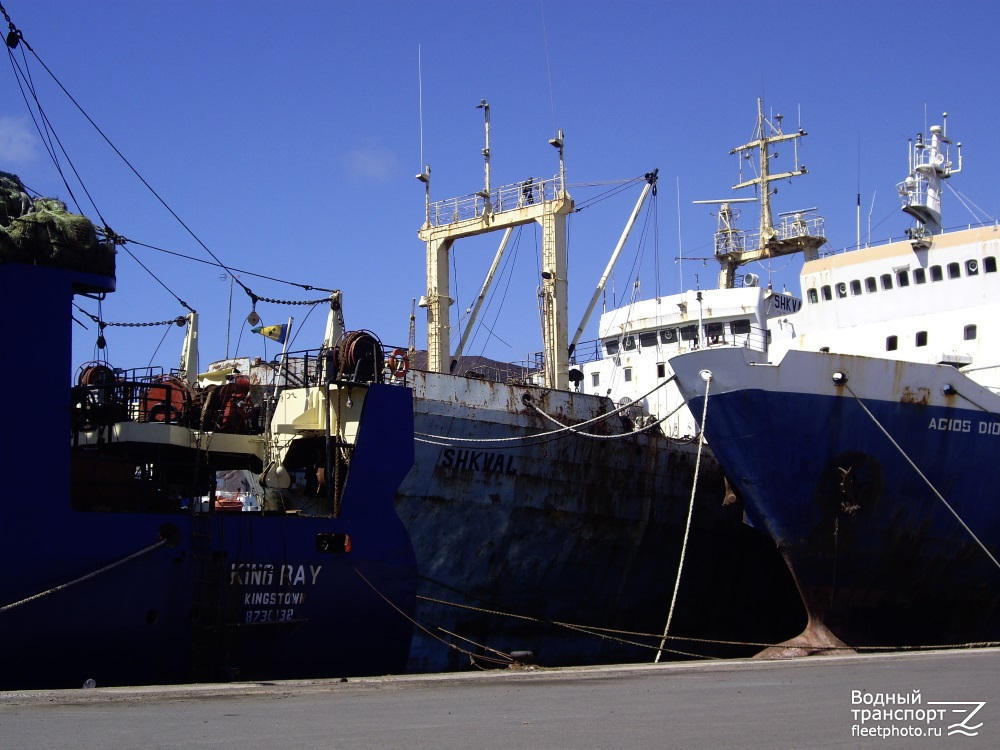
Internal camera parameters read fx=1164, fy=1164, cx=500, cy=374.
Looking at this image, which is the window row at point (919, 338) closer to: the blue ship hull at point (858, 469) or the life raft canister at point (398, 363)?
the blue ship hull at point (858, 469)

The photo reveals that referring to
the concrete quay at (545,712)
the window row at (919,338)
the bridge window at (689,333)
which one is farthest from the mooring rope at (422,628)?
the bridge window at (689,333)

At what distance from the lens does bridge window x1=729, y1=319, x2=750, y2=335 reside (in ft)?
91.2

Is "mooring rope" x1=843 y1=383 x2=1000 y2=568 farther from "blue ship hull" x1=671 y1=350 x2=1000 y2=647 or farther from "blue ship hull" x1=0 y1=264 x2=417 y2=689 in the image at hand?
"blue ship hull" x1=0 y1=264 x2=417 y2=689

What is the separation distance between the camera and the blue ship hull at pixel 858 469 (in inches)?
731

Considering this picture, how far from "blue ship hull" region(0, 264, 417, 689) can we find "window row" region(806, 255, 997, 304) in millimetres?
10632

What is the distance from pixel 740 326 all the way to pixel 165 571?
16974mm

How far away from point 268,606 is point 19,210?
19.7 ft

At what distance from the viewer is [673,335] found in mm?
28641

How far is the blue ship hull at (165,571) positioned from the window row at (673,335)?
463 inches

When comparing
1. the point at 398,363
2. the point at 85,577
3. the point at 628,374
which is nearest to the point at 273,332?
the point at 398,363

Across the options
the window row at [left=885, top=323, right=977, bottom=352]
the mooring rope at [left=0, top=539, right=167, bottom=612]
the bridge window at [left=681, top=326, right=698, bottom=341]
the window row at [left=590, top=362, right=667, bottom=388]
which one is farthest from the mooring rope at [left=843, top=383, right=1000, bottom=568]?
the mooring rope at [left=0, top=539, right=167, bottom=612]

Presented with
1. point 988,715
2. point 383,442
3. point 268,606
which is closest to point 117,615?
point 268,606

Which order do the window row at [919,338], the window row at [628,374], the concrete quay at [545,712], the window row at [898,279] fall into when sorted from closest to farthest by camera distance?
the concrete quay at [545,712] < the window row at [919,338] < the window row at [898,279] < the window row at [628,374]

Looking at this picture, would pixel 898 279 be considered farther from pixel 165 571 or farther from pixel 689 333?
pixel 165 571
